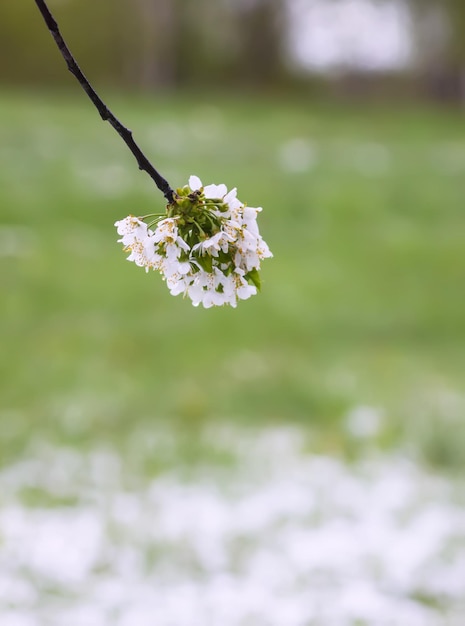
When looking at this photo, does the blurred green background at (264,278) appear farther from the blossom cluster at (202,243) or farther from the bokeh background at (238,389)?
the blossom cluster at (202,243)

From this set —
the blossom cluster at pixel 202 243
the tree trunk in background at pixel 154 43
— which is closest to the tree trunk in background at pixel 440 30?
the tree trunk in background at pixel 154 43

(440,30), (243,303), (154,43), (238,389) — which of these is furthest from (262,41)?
(238,389)

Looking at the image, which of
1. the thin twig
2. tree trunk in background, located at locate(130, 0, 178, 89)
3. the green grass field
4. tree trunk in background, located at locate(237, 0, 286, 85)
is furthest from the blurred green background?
the thin twig

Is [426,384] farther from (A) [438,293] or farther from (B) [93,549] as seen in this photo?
(B) [93,549]

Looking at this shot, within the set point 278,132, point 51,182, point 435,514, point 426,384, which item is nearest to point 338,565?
point 435,514

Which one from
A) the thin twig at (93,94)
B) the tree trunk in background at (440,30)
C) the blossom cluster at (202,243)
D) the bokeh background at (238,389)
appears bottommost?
the blossom cluster at (202,243)

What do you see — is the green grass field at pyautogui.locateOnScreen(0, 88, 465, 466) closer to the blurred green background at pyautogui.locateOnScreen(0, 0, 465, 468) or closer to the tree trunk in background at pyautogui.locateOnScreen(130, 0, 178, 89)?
the blurred green background at pyautogui.locateOnScreen(0, 0, 465, 468)
